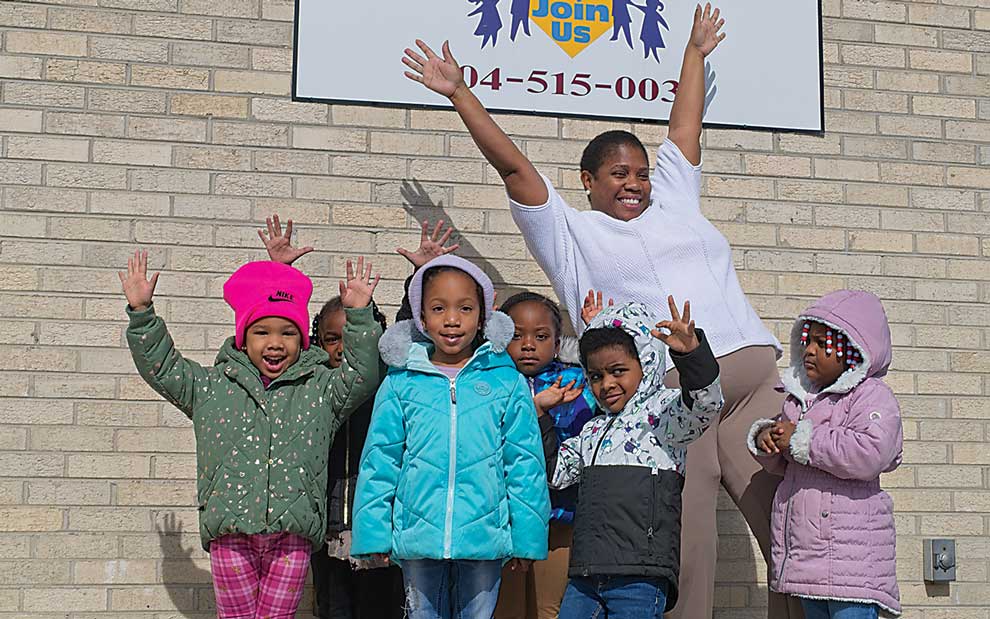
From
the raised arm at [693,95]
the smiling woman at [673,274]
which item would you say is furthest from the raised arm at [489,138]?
the raised arm at [693,95]

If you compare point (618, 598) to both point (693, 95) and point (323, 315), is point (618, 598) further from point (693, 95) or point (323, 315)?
point (693, 95)

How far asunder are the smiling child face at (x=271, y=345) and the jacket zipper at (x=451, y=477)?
0.62m

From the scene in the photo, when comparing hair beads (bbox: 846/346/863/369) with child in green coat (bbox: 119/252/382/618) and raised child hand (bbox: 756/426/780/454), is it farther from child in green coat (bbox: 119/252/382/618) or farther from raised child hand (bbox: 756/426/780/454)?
child in green coat (bbox: 119/252/382/618)

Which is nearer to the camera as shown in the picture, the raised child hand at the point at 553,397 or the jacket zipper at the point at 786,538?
the jacket zipper at the point at 786,538

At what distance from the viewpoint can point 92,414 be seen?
5.18 m

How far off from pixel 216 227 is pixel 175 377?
1226 millimetres

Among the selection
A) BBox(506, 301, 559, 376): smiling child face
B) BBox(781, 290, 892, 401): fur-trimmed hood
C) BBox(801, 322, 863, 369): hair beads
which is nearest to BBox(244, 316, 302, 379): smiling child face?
BBox(506, 301, 559, 376): smiling child face

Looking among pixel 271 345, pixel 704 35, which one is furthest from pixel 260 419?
pixel 704 35

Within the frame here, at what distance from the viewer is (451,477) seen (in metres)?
3.96

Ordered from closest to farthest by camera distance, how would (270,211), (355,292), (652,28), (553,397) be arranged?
(355,292) → (553,397) → (270,211) → (652,28)

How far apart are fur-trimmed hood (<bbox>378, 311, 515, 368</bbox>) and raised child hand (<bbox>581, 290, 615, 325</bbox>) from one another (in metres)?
0.33

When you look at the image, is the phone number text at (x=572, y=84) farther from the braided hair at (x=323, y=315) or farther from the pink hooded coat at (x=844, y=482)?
the pink hooded coat at (x=844, y=482)

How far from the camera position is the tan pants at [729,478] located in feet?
14.0

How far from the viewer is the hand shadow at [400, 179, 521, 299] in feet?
18.1
